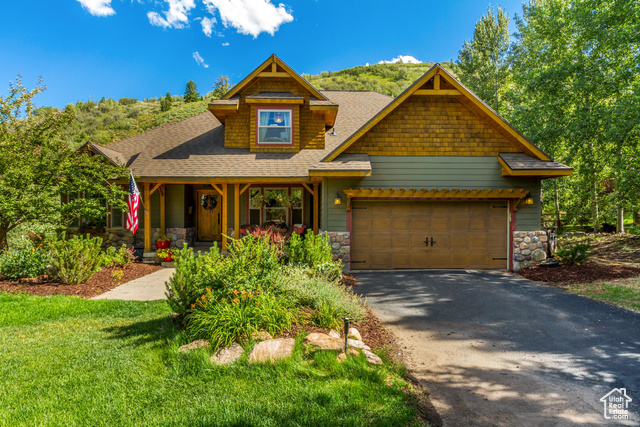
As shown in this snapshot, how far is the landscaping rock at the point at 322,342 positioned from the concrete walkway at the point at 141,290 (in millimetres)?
4307

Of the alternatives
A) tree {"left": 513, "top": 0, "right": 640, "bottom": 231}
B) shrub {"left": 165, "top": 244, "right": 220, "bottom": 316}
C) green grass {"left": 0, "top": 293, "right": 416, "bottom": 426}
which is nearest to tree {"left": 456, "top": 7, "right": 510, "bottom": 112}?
tree {"left": 513, "top": 0, "right": 640, "bottom": 231}

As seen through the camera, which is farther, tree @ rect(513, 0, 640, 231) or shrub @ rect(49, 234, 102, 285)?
tree @ rect(513, 0, 640, 231)

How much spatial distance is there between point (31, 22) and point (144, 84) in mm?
32572

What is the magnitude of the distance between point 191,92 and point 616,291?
54364 mm

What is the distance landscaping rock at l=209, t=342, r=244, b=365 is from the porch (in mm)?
7857

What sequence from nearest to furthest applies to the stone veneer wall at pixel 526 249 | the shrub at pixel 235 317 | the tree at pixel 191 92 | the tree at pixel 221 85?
the shrub at pixel 235 317 → the stone veneer wall at pixel 526 249 → the tree at pixel 221 85 → the tree at pixel 191 92

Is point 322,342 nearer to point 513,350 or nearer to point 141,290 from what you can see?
point 513,350

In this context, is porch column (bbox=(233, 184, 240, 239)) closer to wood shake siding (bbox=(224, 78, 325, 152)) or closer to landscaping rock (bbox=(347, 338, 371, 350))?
wood shake siding (bbox=(224, 78, 325, 152))

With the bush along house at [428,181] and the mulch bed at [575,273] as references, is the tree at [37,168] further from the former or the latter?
the mulch bed at [575,273]

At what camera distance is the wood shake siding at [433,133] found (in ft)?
32.0

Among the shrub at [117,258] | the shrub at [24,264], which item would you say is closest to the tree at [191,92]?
the shrub at [117,258]

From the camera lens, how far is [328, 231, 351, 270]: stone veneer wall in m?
9.43

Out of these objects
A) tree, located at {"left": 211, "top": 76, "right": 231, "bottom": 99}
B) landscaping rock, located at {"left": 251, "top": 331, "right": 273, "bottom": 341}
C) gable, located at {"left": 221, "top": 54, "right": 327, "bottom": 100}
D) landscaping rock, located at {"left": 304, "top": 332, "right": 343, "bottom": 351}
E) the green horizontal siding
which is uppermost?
tree, located at {"left": 211, "top": 76, "right": 231, "bottom": 99}

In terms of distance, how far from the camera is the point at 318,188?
11.9 m
